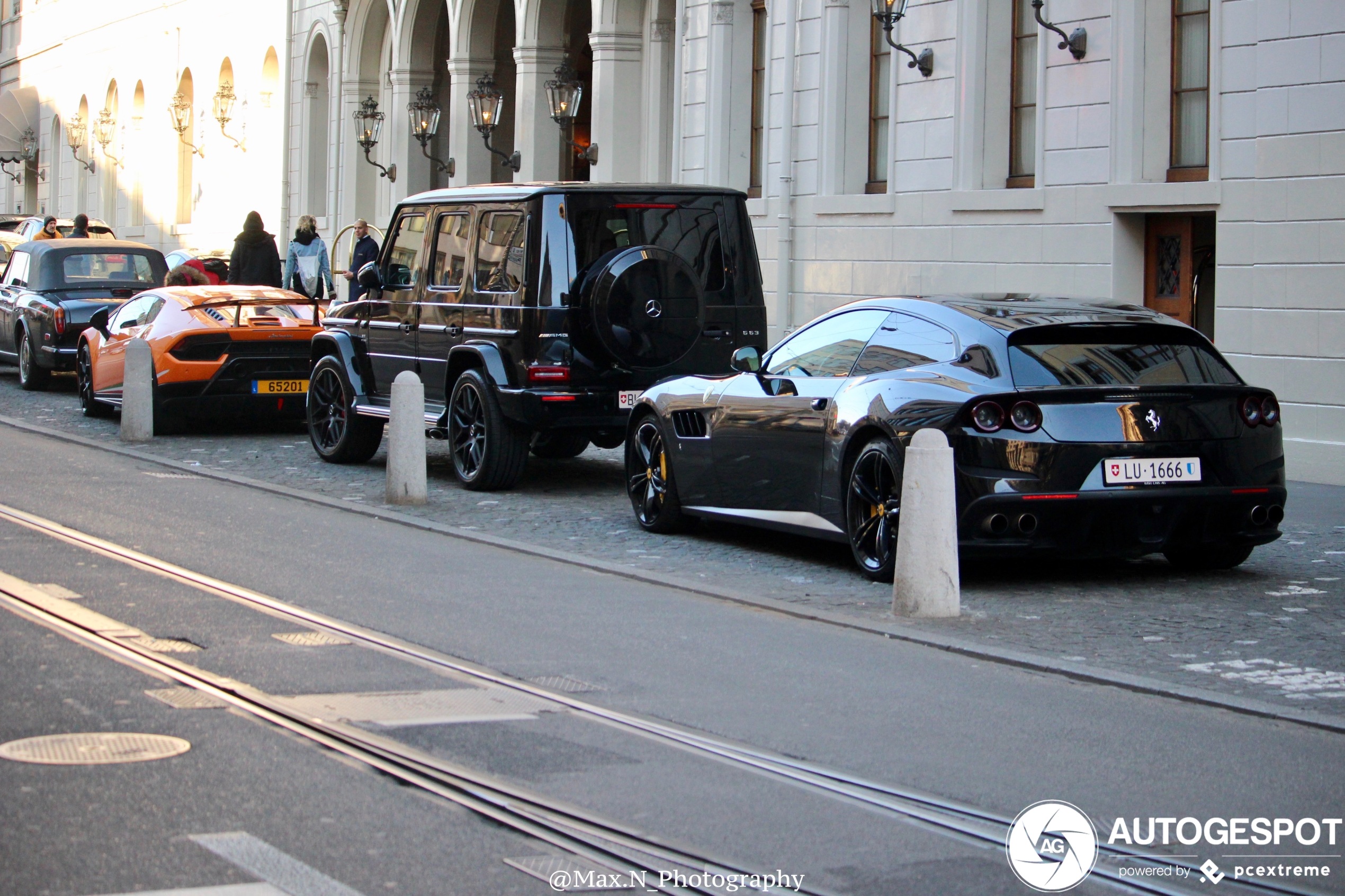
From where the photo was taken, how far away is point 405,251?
1382cm

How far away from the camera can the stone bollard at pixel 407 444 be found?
1201 centimetres

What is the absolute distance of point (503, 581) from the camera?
8922 millimetres

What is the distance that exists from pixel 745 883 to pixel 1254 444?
551 cm

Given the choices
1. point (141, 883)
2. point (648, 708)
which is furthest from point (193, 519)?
point (141, 883)

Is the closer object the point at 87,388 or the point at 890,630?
the point at 890,630

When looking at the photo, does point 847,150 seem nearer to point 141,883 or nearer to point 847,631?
point 847,631

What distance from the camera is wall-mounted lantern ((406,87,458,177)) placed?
30.3 m

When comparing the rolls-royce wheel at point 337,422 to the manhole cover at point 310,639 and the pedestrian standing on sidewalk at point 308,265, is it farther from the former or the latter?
the pedestrian standing on sidewalk at point 308,265

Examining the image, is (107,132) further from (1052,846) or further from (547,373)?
(1052,846)

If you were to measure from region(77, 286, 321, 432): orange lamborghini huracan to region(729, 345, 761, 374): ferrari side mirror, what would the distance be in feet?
22.1

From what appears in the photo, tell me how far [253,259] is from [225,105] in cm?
1855

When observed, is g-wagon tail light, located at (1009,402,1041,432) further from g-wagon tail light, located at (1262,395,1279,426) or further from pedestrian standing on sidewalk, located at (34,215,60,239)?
pedestrian standing on sidewalk, located at (34,215,60,239)

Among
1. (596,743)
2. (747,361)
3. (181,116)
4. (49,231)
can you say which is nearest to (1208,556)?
(747,361)

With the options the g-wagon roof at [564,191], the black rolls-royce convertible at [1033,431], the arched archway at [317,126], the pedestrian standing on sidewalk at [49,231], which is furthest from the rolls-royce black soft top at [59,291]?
the arched archway at [317,126]
